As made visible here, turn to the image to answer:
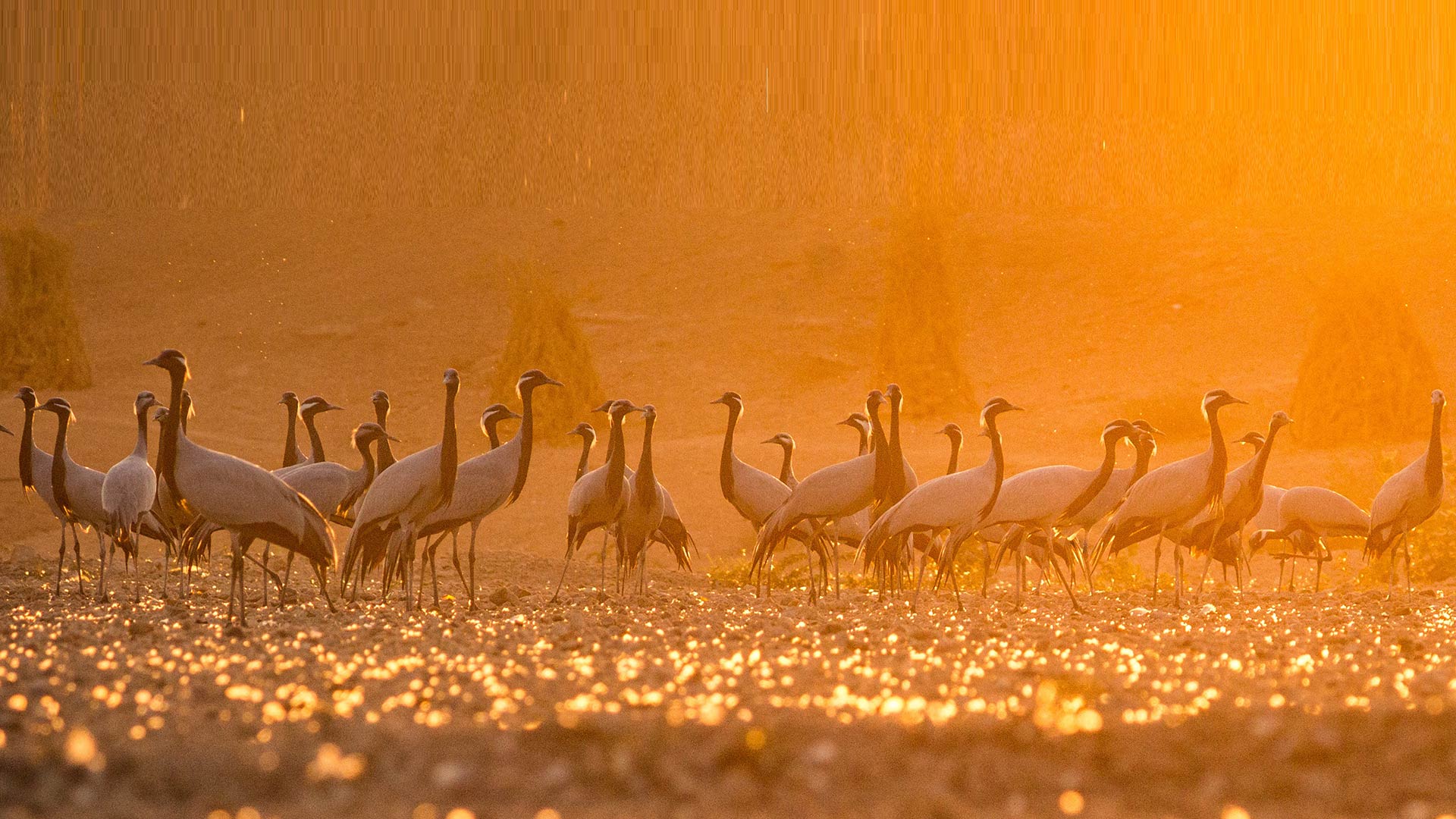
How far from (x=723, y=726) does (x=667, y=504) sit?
7040mm

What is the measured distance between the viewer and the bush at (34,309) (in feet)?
93.4

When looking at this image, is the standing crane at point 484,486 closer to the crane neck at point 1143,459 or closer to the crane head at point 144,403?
the crane head at point 144,403

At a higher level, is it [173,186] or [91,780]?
[173,186]

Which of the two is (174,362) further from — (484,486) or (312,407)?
(312,407)

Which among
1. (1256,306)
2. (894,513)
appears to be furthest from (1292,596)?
(1256,306)

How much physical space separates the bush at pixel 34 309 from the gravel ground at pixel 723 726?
2263 centimetres

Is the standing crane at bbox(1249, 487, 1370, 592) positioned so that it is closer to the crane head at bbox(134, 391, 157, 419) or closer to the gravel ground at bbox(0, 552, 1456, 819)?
the gravel ground at bbox(0, 552, 1456, 819)

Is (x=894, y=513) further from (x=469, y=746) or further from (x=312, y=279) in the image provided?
(x=312, y=279)

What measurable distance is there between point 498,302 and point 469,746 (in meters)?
36.4

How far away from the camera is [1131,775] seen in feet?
16.5

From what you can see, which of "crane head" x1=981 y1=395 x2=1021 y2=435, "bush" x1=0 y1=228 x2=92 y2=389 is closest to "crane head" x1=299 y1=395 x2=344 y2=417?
"crane head" x1=981 y1=395 x2=1021 y2=435

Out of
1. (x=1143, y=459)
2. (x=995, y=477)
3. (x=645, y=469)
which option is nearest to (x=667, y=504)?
(x=645, y=469)

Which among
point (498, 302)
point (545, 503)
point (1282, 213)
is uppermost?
point (1282, 213)

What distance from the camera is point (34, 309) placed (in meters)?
28.4
